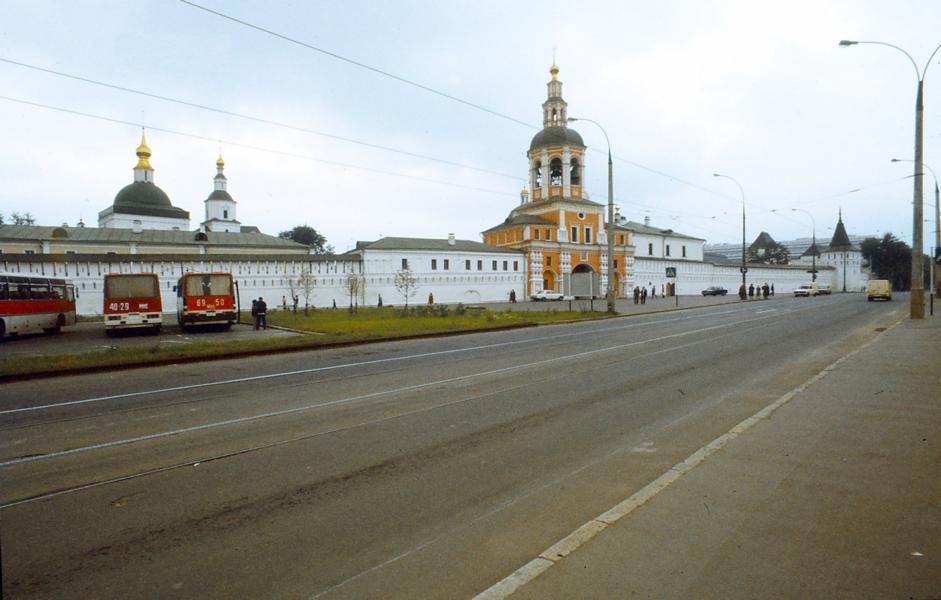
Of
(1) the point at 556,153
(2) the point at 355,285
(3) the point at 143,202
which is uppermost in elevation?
(1) the point at 556,153

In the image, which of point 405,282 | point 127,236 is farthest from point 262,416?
point 127,236

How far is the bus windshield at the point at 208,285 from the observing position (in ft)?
76.6

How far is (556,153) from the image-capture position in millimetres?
68375

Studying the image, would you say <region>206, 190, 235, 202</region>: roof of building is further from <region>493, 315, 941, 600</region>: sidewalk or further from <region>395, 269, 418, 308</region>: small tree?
<region>493, 315, 941, 600</region>: sidewalk

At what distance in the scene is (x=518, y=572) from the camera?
3.10 m

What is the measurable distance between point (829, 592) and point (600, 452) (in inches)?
106

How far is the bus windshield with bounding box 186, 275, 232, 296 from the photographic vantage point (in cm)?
2334

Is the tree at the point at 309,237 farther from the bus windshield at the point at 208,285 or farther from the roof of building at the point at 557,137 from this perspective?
the bus windshield at the point at 208,285

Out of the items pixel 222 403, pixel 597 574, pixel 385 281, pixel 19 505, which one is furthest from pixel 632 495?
pixel 385 281

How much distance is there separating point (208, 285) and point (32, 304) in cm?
692

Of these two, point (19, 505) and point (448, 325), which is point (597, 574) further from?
point (448, 325)

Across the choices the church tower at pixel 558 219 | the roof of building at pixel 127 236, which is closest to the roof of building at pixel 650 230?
the church tower at pixel 558 219

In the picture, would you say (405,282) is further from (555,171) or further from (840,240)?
(840,240)

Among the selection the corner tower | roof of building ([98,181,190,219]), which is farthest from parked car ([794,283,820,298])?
roof of building ([98,181,190,219])
